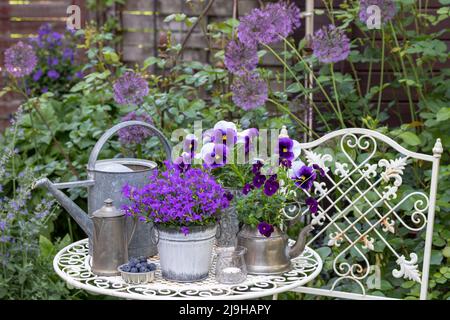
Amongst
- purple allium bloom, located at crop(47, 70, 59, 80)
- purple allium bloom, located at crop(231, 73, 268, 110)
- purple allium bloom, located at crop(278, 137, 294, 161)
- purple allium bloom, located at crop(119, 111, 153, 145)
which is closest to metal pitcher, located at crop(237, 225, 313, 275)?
purple allium bloom, located at crop(278, 137, 294, 161)

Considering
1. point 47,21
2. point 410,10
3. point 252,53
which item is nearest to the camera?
point 252,53

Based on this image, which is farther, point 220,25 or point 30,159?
point 30,159

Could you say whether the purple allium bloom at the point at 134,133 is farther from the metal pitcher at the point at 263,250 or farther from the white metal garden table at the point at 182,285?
the metal pitcher at the point at 263,250

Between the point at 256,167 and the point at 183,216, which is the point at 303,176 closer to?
the point at 256,167

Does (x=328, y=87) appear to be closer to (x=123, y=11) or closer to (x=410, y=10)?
(x=410, y=10)

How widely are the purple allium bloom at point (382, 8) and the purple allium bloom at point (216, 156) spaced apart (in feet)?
3.17

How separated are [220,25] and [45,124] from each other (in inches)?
35.5

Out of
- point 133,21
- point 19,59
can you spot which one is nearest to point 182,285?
point 19,59

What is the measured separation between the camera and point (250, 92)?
2660 mm

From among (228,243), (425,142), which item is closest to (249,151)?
(228,243)

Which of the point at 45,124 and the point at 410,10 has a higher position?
the point at 410,10

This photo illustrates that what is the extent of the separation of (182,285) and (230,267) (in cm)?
13

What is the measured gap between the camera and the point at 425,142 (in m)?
2.82

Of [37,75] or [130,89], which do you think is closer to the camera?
[130,89]
